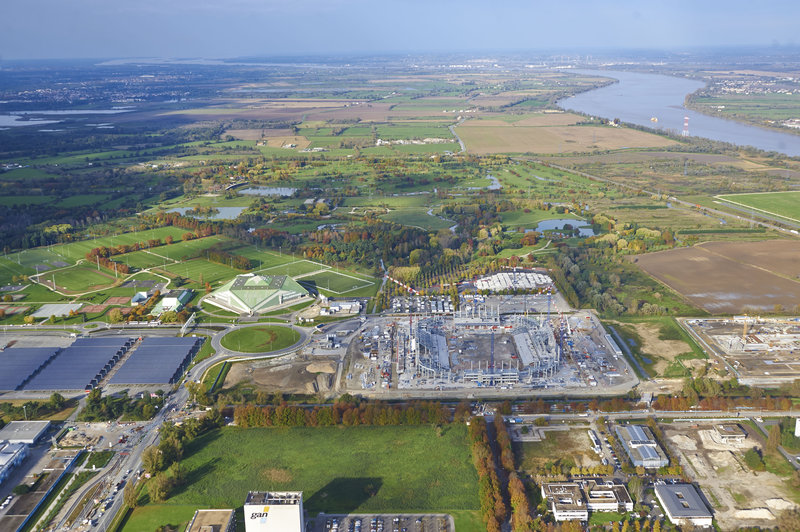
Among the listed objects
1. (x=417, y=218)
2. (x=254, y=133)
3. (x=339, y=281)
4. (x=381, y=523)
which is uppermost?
(x=254, y=133)

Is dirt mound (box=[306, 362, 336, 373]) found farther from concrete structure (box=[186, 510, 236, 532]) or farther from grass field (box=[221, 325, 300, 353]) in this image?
concrete structure (box=[186, 510, 236, 532])

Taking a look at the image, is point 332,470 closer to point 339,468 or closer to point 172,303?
point 339,468


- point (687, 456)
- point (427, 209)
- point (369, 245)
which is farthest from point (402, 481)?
point (427, 209)

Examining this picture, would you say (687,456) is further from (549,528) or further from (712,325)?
(712,325)

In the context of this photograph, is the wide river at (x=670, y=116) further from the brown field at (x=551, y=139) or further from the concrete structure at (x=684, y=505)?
the concrete structure at (x=684, y=505)

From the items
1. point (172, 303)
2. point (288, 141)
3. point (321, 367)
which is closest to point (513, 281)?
point (321, 367)
